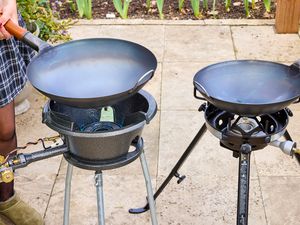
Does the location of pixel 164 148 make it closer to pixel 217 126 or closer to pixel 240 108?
pixel 217 126

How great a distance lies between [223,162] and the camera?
295 cm

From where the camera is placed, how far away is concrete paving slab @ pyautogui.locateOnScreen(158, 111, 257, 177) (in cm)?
289

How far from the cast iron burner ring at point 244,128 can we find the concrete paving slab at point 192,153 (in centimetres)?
105

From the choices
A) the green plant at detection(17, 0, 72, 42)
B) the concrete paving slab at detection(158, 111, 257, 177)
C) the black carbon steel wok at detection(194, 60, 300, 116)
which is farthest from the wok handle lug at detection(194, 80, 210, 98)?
the green plant at detection(17, 0, 72, 42)

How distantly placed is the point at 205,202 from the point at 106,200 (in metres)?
0.51

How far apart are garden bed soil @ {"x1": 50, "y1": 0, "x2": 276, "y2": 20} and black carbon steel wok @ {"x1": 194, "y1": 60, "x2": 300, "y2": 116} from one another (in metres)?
3.09

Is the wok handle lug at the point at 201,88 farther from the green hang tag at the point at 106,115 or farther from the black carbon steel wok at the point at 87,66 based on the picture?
the green hang tag at the point at 106,115

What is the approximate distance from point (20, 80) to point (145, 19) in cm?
272

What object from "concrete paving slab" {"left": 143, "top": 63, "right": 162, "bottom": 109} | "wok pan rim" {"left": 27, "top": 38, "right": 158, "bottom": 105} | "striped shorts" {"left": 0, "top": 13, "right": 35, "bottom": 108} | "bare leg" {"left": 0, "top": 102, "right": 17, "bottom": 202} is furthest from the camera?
"concrete paving slab" {"left": 143, "top": 63, "right": 162, "bottom": 109}

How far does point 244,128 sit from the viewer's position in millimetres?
1747

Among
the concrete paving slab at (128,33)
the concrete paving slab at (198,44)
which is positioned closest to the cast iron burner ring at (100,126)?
the concrete paving slab at (198,44)

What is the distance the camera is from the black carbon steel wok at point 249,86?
5.31ft

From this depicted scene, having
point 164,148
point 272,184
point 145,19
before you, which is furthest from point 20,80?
point 145,19

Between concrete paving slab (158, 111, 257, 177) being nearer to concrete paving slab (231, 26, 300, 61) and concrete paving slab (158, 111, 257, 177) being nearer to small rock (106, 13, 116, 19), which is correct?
concrete paving slab (231, 26, 300, 61)
